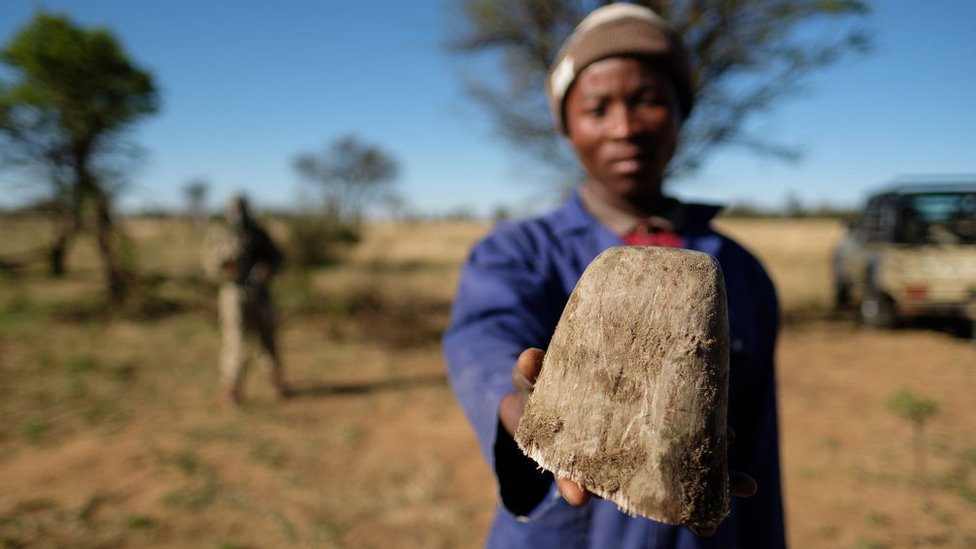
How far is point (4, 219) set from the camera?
8.82m

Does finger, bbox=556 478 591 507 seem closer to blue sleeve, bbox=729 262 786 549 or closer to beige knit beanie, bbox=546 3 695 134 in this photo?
blue sleeve, bbox=729 262 786 549

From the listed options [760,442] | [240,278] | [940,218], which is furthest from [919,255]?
[240,278]

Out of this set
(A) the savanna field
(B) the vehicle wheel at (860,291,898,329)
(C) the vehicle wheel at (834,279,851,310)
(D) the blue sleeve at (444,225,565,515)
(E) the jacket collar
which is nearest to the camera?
(D) the blue sleeve at (444,225,565,515)

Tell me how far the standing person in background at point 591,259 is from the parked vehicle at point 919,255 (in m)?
6.60

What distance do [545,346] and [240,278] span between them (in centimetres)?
441

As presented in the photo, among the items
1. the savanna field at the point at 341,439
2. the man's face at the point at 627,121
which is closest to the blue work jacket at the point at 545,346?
the man's face at the point at 627,121

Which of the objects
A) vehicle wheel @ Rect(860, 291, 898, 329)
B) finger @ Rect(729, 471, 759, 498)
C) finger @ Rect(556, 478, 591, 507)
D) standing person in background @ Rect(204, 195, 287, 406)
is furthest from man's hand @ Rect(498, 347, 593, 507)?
vehicle wheel @ Rect(860, 291, 898, 329)

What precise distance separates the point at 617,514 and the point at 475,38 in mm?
7285

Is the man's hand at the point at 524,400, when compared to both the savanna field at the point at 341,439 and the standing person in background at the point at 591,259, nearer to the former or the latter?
the standing person in background at the point at 591,259

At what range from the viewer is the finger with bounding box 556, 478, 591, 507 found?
694 millimetres

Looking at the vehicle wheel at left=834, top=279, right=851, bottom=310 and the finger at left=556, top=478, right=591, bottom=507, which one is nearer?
the finger at left=556, top=478, right=591, bottom=507

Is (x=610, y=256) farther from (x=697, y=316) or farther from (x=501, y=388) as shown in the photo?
(x=501, y=388)

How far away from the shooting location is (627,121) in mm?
1148

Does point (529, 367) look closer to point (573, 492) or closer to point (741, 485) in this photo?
point (573, 492)
